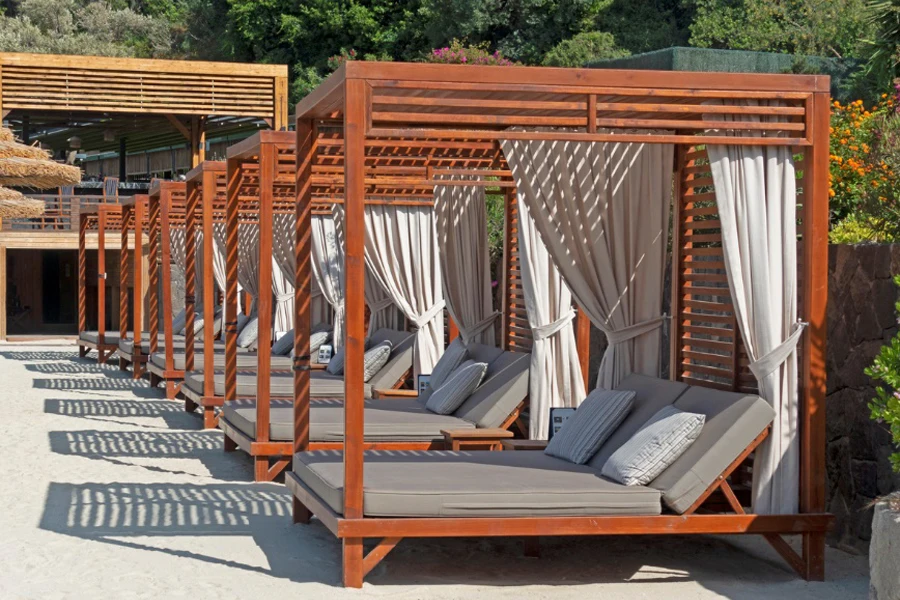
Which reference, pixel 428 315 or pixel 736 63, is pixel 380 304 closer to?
pixel 428 315

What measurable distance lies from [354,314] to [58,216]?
66.6ft

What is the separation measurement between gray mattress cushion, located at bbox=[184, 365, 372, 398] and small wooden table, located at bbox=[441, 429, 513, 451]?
8.30ft

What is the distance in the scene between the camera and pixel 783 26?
1031 inches

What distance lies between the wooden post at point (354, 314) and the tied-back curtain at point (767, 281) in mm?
1795

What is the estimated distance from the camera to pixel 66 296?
30.0 m

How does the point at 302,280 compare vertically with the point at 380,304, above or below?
above

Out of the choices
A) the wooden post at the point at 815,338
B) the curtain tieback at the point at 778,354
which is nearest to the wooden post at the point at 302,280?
the curtain tieback at the point at 778,354

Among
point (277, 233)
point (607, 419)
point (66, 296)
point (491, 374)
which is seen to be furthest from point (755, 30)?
point (607, 419)

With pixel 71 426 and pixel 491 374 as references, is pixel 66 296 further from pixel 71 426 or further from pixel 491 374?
pixel 491 374

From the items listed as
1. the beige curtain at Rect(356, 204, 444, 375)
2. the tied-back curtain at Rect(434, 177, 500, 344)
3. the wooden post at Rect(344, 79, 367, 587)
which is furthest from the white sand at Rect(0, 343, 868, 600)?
the beige curtain at Rect(356, 204, 444, 375)

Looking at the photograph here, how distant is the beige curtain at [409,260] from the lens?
455 inches

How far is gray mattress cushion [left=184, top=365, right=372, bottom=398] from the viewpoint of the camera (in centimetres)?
1054

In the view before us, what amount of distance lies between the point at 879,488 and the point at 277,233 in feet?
35.1

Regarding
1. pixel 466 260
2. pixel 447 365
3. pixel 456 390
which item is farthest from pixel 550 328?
pixel 466 260
